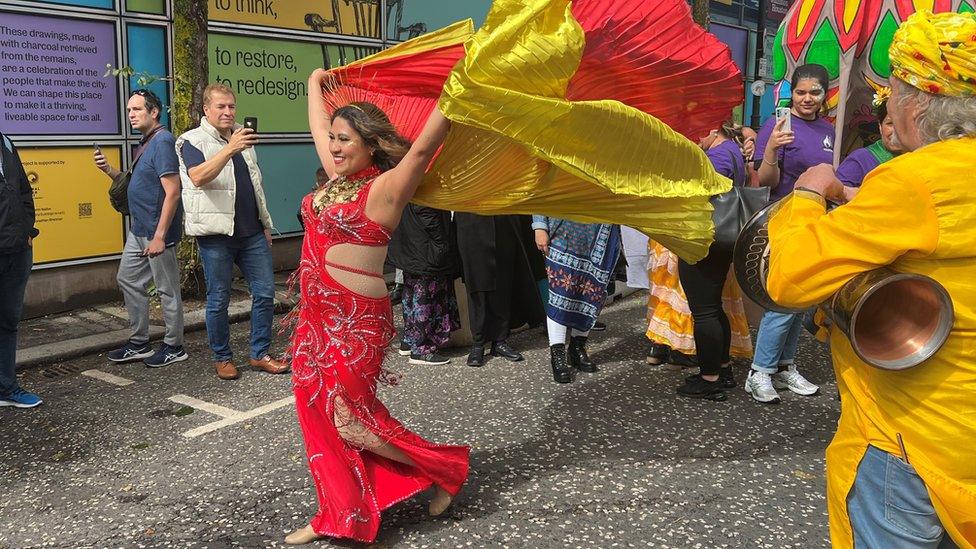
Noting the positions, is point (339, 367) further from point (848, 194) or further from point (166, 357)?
point (166, 357)

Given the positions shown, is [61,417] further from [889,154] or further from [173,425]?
[889,154]

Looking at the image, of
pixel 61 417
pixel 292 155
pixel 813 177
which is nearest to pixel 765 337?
pixel 813 177

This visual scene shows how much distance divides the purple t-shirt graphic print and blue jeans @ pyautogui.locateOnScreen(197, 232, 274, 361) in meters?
3.36

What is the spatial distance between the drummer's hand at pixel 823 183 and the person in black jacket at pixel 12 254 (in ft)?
14.0

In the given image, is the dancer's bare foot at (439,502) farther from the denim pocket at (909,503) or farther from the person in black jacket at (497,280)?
the person in black jacket at (497,280)

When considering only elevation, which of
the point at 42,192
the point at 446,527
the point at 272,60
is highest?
the point at 272,60

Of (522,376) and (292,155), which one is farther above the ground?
(292,155)

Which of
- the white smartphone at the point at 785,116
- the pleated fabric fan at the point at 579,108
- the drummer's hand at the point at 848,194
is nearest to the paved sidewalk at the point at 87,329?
the pleated fabric fan at the point at 579,108

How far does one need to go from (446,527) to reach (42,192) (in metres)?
5.38

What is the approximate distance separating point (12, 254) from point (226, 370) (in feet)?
4.77

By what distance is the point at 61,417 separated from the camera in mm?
4707

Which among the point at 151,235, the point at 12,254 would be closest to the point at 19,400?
the point at 12,254

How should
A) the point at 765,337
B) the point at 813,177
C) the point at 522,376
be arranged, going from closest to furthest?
the point at 813,177
the point at 765,337
the point at 522,376

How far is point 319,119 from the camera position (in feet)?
11.7
